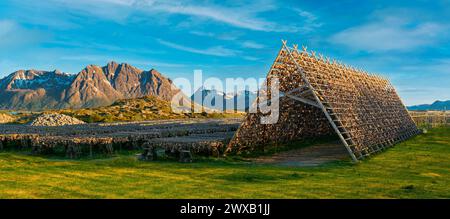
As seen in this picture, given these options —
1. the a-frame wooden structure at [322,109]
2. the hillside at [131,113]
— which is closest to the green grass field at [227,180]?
the a-frame wooden structure at [322,109]

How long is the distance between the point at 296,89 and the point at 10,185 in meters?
15.2

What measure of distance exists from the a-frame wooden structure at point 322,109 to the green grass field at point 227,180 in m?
2.55

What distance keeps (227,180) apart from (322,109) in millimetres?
8502

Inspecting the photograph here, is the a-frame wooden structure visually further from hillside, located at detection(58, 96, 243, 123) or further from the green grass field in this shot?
hillside, located at detection(58, 96, 243, 123)

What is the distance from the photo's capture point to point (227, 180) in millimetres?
14586

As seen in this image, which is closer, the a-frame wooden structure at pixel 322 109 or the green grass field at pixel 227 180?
the green grass field at pixel 227 180

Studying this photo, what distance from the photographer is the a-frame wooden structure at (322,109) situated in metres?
20.8

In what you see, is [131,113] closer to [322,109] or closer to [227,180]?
[322,109]

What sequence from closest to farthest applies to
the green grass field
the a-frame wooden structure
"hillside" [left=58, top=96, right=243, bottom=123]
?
the green grass field → the a-frame wooden structure → "hillside" [left=58, top=96, right=243, bottom=123]

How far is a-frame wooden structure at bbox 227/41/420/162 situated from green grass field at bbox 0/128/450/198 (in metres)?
2.55

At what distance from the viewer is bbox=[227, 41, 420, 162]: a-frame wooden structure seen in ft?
68.2

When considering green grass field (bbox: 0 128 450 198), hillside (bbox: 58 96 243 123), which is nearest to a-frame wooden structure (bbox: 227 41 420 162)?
green grass field (bbox: 0 128 450 198)

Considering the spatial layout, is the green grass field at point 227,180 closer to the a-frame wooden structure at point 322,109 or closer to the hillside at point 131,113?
the a-frame wooden structure at point 322,109
